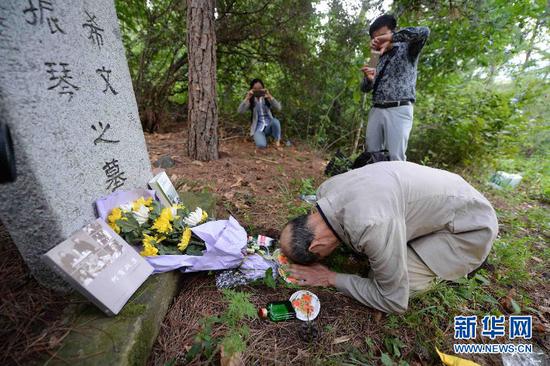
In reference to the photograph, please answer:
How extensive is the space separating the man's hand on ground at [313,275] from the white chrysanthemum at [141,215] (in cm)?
135

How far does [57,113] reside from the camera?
1.60 meters

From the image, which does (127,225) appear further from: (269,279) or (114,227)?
(269,279)

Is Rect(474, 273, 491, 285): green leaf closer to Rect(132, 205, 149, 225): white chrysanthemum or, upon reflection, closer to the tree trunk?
Rect(132, 205, 149, 225): white chrysanthemum

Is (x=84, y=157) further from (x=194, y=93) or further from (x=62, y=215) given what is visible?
(x=194, y=93)

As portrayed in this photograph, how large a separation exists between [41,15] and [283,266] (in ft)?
7.84

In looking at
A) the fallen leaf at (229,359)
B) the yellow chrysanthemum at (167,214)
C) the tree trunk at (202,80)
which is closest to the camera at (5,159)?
the yellow chrysanthemum at (167,214)

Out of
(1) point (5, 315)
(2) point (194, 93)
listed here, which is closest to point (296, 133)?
(2) point (194, 93)

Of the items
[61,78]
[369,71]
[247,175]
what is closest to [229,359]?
[61,78]

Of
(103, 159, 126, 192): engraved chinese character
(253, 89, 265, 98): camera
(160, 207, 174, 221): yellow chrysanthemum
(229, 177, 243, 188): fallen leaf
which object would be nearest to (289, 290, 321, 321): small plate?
(160, 207, 174, 221): yellow chrysanthemum

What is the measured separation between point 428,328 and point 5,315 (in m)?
2.82

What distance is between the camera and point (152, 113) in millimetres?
6473

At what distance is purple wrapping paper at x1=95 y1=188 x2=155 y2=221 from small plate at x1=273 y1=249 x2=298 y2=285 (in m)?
1.39

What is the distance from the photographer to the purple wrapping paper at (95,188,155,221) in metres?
1.96

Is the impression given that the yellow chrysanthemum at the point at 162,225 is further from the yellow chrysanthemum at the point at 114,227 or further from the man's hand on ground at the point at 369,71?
the man's hand on ground at the point at 369,71
